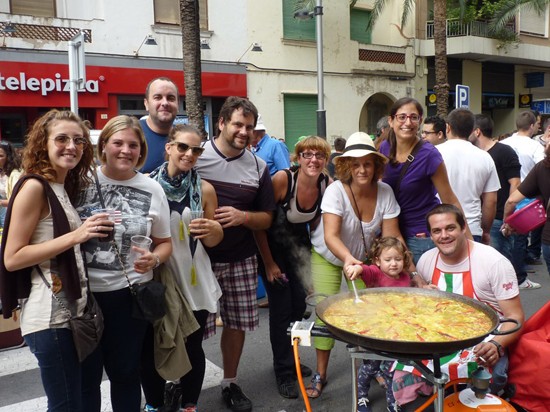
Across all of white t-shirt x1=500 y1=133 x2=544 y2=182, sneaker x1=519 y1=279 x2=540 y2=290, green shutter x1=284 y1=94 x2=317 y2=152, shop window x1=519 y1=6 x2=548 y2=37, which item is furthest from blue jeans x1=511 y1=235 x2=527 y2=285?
shop window x1=519 y1=6 x2=548 y2=37

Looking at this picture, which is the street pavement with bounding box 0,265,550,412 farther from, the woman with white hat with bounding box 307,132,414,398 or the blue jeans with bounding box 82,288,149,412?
the blue jeans with bounding box 82,288,149,412

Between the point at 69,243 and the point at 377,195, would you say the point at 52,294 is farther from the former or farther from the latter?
the point at 377,195

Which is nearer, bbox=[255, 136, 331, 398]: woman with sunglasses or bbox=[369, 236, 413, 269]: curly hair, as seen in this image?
bbox=[369, 236, 413, 269]: curly hair

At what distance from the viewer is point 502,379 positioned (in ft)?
9.41

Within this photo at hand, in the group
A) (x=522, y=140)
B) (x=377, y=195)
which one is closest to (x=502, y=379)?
(x=377, y=195)

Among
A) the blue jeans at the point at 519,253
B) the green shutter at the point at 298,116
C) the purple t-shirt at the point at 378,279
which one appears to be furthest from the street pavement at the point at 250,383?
the green shutter at the point at 298,116

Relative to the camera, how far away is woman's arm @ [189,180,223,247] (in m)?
2.80

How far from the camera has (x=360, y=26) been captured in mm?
17484

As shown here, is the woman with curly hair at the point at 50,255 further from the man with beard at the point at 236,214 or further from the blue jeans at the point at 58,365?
the man with beard at the point at 236,214

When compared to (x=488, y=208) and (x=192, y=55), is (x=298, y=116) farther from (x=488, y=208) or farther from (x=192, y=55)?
(x=488, y=208)

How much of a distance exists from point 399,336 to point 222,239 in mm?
1324

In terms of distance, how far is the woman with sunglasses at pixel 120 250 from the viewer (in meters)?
2.51

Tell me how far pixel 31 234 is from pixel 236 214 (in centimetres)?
121

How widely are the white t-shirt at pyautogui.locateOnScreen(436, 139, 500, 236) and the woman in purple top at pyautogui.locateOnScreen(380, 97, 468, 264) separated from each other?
108 centimetres
